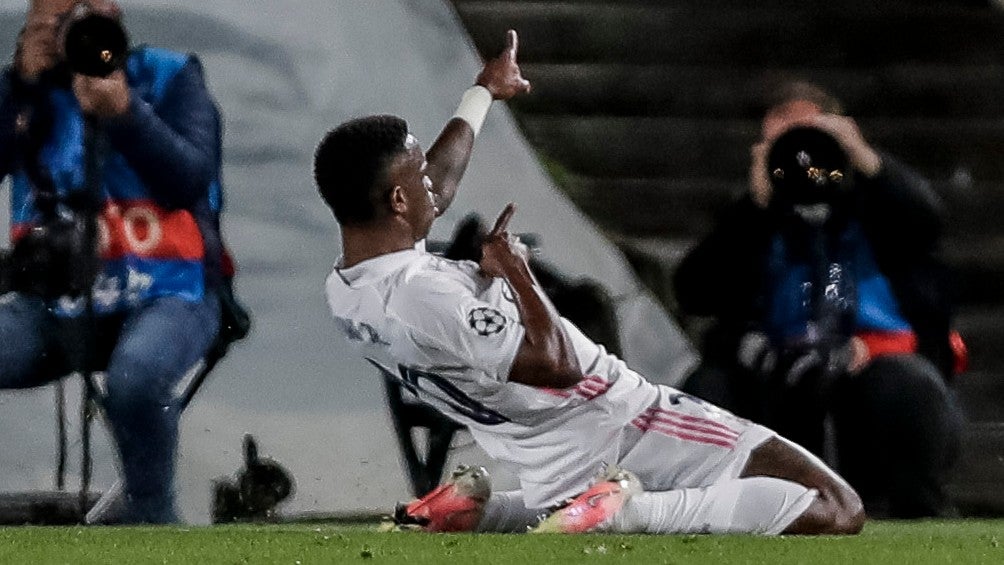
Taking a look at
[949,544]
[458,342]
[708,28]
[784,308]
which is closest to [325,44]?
[708,28]

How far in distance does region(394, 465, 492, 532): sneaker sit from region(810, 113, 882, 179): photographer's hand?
181 centimetres

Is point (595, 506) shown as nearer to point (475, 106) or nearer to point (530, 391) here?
point (530, 391)

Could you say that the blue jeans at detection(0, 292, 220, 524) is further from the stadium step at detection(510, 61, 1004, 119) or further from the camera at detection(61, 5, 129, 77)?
the stadium step at detection(510, 61, 1004, 119)

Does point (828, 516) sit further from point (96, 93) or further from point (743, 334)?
point (96, 93)

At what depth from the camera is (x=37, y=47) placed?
19.2 feet

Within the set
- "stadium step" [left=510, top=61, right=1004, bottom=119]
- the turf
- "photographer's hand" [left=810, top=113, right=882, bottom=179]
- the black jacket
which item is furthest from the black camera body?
"photographer's hand" [left=810, top=113, right=882, bottom=179]

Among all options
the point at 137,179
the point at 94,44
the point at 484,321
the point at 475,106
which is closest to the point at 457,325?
the point at 484,321

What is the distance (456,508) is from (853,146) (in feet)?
6.35

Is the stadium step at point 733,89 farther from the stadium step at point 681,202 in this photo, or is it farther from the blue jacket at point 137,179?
the blue jacket at point 137,179

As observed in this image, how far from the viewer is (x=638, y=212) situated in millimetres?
6262

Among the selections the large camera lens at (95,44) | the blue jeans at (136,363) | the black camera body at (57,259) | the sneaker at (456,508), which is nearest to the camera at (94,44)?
the large camera lens at (95,44)

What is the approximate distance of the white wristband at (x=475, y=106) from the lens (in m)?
5.03

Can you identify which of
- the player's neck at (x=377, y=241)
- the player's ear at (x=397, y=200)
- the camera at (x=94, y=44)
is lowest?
the camera at (x=94, y=44)

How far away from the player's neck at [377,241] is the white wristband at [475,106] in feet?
2.22
